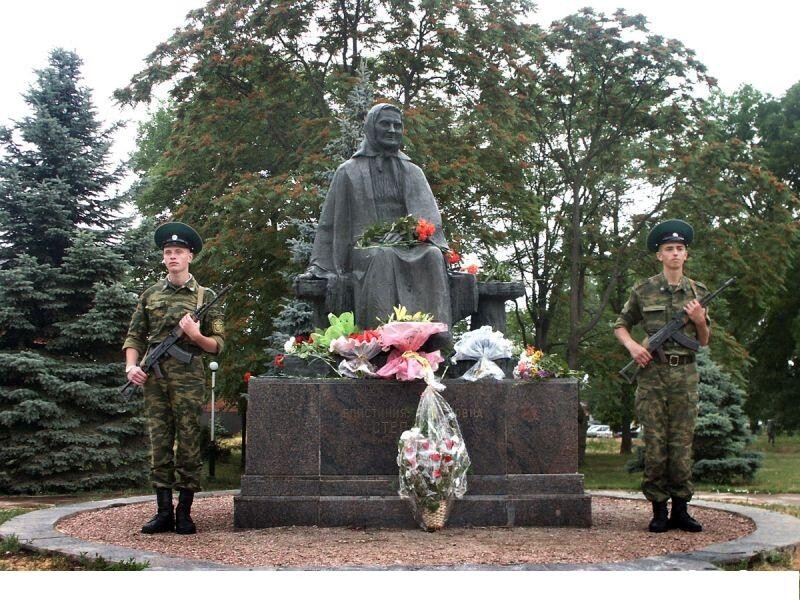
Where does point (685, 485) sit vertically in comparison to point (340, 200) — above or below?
below

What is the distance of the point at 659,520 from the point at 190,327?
371cm

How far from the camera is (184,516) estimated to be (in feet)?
22.4

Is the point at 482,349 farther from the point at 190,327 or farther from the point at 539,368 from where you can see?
the point at 190,327

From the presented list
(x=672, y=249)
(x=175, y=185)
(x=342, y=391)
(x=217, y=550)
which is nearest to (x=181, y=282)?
(x=342, y=391)

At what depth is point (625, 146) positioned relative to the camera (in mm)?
23062

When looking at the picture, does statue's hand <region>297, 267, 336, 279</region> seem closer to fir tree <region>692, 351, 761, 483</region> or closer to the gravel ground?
the gravel ground

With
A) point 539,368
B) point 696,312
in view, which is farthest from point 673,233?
point 539,368

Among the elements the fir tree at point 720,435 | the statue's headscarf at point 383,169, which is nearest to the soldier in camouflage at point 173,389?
the statue's headscarf at point 383,169

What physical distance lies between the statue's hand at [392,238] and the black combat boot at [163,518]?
105 inches

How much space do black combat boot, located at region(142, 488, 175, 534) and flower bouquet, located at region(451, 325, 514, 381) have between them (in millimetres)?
2431

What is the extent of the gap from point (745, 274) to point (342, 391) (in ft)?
52.7

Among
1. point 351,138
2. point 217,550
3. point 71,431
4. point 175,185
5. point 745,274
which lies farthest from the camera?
point 745,274

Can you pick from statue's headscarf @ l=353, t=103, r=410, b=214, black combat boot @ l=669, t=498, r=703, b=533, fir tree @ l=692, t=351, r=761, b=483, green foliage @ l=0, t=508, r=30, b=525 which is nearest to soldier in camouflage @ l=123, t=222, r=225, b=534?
green foliage @ l=0, t=508, r=30, b=525

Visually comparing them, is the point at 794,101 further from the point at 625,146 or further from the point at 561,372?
the point at 561,372
